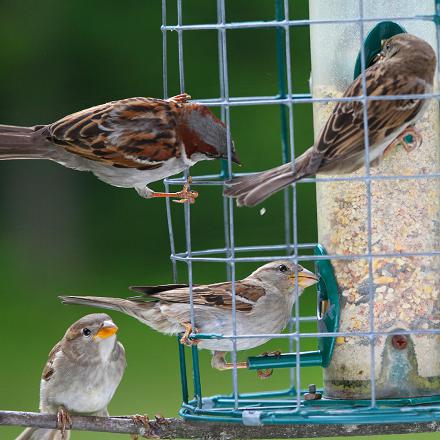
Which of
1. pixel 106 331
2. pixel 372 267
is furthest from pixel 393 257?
pixel 106 331

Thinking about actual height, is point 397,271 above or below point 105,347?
above

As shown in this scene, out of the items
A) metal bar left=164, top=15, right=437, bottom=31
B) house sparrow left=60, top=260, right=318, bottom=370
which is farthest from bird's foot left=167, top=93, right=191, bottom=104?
house sparrow left=60, top=260, right=318, bottom=370

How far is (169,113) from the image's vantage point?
4668 mm

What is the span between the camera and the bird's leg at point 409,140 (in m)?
4.41

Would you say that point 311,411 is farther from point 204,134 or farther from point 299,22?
point 299,22

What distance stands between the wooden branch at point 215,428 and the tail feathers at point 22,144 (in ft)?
3.61

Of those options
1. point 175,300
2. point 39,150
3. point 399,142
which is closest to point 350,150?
point 399,142

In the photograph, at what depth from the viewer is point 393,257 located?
436cm

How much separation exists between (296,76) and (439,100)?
8.23 metres

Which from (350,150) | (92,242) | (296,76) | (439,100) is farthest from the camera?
(92,242)

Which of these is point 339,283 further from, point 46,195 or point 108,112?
point 46,195

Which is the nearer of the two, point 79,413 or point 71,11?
point 79,413

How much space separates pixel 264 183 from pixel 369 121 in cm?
42

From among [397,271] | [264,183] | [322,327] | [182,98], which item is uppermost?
[182,98]
